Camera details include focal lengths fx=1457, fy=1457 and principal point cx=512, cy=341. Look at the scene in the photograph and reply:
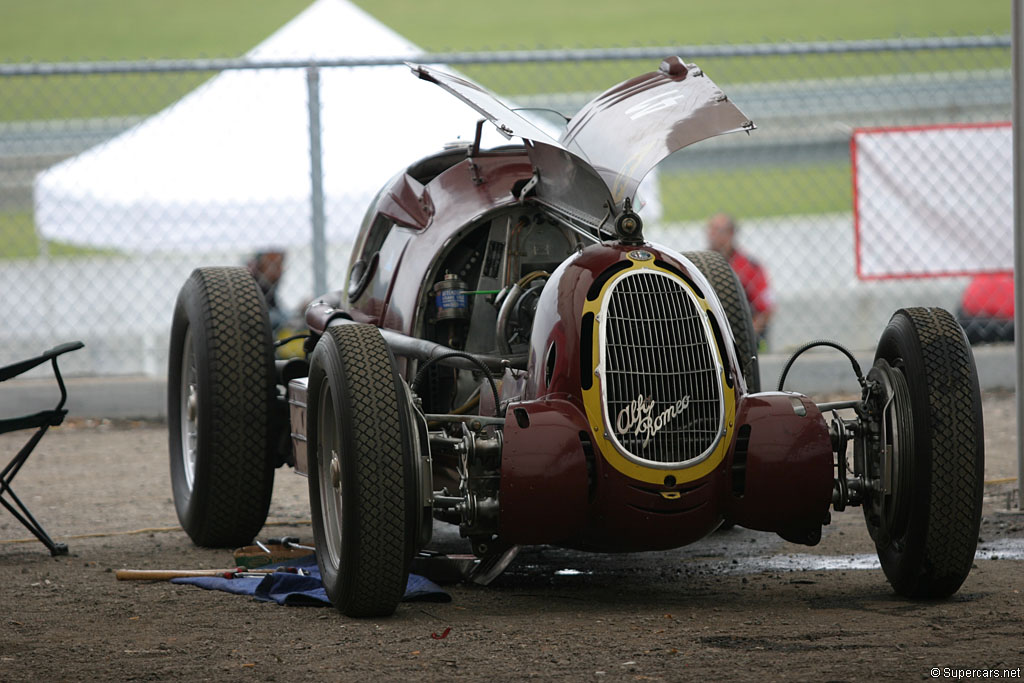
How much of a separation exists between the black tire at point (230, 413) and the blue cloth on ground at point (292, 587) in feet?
2.31

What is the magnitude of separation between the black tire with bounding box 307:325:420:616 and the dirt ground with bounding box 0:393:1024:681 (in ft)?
0.50

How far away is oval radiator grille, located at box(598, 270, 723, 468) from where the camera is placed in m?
4.64

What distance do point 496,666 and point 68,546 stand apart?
3153 mm

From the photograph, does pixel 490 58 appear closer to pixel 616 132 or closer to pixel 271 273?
pixel 271 273

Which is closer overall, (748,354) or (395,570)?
(395,570)

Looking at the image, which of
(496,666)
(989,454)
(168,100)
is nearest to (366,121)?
(989,454)

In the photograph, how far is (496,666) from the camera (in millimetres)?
4117

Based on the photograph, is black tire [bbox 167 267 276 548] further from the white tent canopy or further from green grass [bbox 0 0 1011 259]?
green grass [bbox 0 0 1011 259]

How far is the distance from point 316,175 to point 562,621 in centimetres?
615

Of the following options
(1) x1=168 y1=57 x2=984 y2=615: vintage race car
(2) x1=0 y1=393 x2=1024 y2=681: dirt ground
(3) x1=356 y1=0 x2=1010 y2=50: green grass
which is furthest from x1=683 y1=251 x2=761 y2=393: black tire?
(3) x1=356 y1=0 x2=1010 y2=50: green grass

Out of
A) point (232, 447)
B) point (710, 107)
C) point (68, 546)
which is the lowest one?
point (68, 546)

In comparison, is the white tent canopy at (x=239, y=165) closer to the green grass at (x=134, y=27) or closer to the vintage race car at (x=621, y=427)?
the vintage race car at (x=621, y=427)

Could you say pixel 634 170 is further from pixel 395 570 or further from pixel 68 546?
pixel 68 546

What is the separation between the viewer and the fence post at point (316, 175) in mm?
10266
